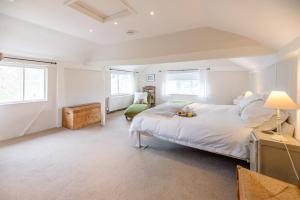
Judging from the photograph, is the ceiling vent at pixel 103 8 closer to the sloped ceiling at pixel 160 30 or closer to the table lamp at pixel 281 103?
the sloped ceiling at pixel 160 30

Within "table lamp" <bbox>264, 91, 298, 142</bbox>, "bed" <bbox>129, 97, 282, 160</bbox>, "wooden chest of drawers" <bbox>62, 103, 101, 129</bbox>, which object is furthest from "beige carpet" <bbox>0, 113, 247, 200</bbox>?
"table lamp" <bbox>264, 91, 298, 142</bbox>

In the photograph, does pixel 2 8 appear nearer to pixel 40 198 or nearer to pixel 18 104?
pixel 18 104

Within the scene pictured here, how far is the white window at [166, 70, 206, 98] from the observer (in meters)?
6.33

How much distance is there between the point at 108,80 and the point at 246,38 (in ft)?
16.3

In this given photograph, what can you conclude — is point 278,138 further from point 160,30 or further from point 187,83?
point 187,83

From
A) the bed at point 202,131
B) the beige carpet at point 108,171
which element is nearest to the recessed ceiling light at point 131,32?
the bed at point 202,131

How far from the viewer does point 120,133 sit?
4160 millimetres

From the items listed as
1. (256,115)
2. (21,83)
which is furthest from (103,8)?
(21,83)

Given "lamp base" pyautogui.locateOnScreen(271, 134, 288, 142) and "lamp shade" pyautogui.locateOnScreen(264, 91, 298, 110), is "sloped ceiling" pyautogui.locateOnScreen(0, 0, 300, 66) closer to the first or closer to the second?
"lamp shade" pyautogui.locateOnScreen(264, 91, 298, 110)

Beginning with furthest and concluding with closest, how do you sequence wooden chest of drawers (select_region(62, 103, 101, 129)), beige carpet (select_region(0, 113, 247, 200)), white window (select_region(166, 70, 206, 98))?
white window (select_region(166, 70, 206, 98)) → wooden chest of drawers (select_region(62, 103, 101, 129)) → beige carpet (select_region(0, 113, 247, 200))

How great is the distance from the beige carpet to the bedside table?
510 millimetres

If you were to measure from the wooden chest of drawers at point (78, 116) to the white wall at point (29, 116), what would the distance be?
366 mm

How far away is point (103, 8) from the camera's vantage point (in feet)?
7.69

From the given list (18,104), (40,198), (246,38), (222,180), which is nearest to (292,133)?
(222,180)
